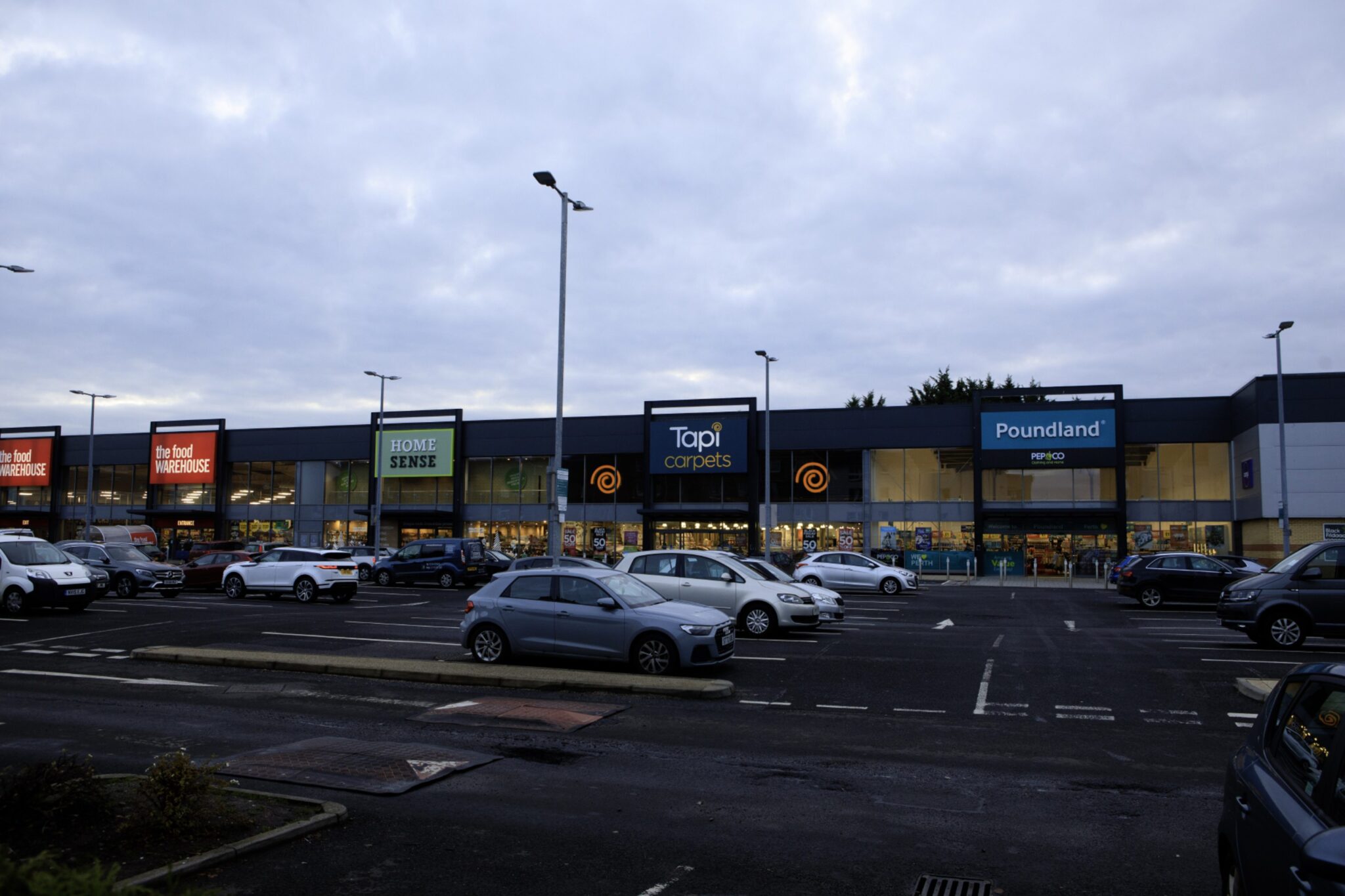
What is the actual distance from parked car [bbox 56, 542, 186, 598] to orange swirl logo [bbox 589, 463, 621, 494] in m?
24.7

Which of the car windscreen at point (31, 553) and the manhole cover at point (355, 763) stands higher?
the car windscreen at point (31, 553)

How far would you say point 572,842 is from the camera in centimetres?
664

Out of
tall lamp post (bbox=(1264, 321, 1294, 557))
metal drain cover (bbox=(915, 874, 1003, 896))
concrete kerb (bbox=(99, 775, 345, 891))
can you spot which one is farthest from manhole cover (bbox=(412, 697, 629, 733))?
tall lamp post (bbox=(1264, 321, 1294, 557))

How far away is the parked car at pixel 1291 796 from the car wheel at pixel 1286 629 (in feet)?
47.0

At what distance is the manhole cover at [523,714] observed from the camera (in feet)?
35.1

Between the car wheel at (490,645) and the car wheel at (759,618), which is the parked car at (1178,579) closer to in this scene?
the car wheel at (759,618)

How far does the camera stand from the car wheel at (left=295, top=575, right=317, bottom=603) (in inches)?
1126

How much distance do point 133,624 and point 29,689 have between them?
29.1 ft

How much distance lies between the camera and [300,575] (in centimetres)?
2888

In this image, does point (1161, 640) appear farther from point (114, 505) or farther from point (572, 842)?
point (114, 505)

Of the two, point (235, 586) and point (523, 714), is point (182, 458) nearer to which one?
point (235, 586)

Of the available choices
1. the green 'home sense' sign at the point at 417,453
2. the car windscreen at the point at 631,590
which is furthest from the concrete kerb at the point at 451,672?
the green 'home sense' sign at the point at 417,453

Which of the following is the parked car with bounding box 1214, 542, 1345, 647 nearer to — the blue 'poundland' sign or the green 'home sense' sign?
the blue 'poundland' sign

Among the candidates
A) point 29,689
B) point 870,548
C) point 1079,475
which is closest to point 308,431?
point 870,548
